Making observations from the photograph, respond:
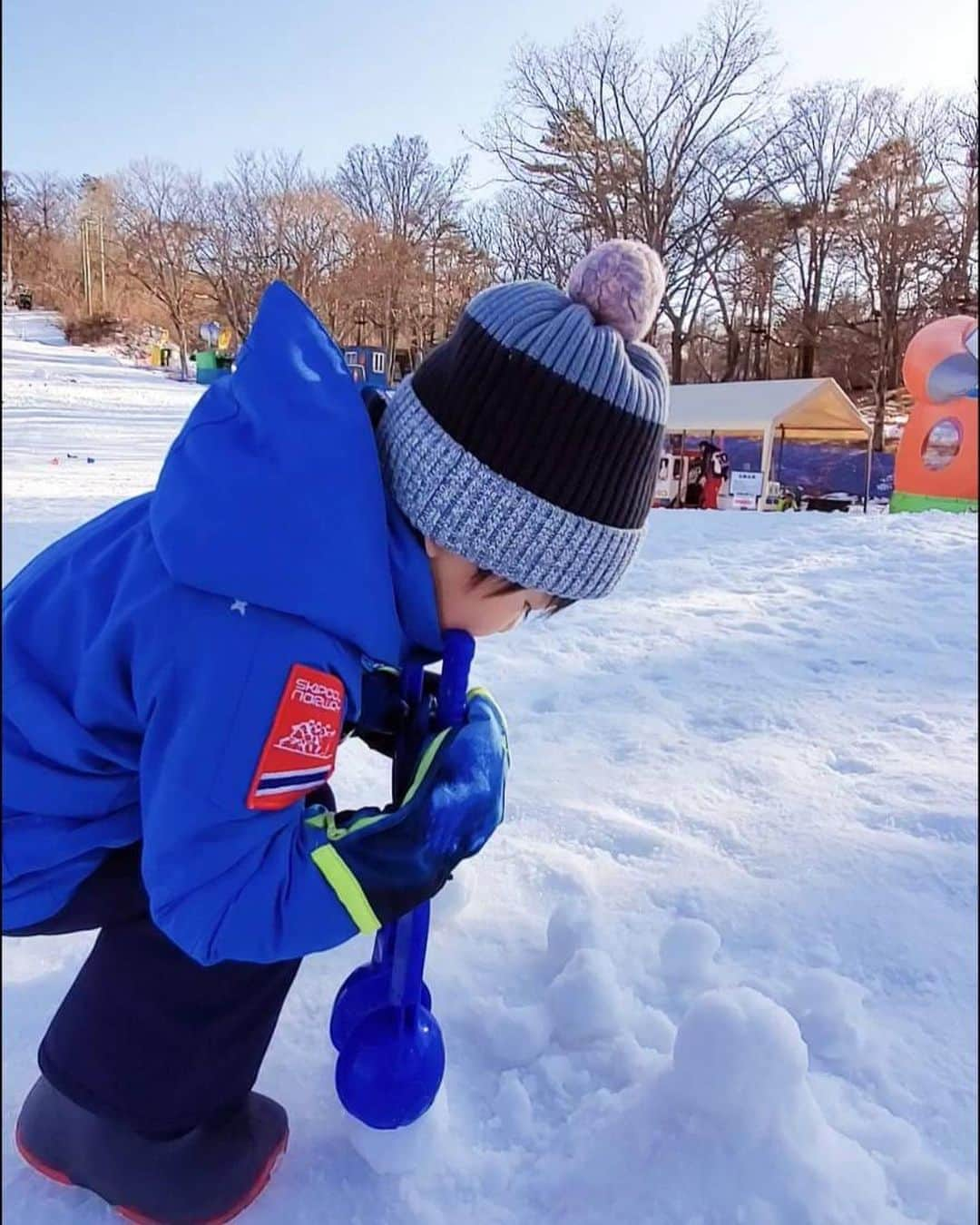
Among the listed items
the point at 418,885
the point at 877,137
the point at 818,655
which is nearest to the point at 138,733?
the point at 418,885

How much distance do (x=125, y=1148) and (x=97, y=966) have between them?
125 millimetres

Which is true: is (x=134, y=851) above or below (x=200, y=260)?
below

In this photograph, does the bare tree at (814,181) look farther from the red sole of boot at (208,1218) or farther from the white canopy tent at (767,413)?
the white canopy tent at (767,413)

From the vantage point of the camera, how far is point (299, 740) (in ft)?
1.82

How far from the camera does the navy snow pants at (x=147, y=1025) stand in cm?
63

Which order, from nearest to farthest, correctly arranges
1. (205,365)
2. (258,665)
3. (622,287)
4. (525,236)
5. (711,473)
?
(258,665) → (622,287) → (525,236) → (711,473) → (205,365)

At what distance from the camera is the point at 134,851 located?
69 cm

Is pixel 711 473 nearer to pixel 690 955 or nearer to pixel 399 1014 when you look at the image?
pixel 690 955

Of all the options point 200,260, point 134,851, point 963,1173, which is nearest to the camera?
point 963,1173

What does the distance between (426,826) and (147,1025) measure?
0.83 feet

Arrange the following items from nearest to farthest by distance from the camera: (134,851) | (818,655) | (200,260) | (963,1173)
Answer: (963,1173) → (134,851) → (200,260) → (818,655)

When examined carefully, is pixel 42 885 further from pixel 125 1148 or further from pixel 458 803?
pixel 458 803

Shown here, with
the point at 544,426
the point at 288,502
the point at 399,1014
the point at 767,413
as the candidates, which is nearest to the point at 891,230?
the point at 544,426

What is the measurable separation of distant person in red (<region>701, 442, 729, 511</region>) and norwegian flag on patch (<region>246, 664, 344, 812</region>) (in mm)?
6618
